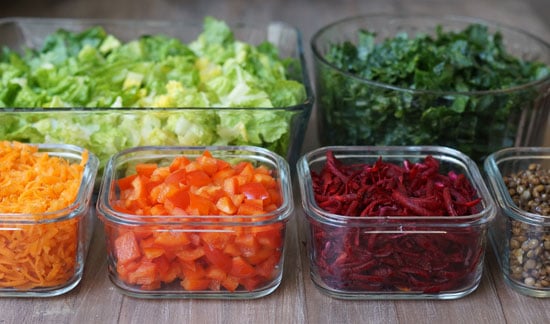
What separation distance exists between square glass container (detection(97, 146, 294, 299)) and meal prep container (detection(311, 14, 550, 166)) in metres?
0.55

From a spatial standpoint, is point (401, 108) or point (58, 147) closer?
point (58, 147)

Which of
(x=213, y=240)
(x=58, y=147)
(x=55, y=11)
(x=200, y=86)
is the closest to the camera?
(x=213, y=240)

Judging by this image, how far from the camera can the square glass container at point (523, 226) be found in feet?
6.46

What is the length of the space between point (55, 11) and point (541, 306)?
2.93 metres

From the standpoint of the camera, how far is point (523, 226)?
1980 mm

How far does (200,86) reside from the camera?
2.62m

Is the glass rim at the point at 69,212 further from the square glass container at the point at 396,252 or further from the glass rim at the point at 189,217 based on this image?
the square glass container at the point at 396,252

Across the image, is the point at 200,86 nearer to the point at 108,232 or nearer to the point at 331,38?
the point at 331,38

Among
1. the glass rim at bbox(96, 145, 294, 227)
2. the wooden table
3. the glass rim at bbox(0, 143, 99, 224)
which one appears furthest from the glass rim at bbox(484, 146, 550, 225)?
the glass rim at bbox(0, 143, 99, 224)

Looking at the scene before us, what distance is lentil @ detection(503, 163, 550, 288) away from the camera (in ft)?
6.46

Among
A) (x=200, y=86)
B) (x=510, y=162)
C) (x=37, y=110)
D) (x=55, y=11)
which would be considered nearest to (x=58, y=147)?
(x=37, y=110)

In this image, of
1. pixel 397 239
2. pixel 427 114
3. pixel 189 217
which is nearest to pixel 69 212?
pixel 189 217

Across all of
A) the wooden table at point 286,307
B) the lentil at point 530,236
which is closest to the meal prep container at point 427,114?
the lentil at point 530,236

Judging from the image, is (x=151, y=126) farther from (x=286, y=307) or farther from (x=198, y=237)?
(x=286, y=307)
